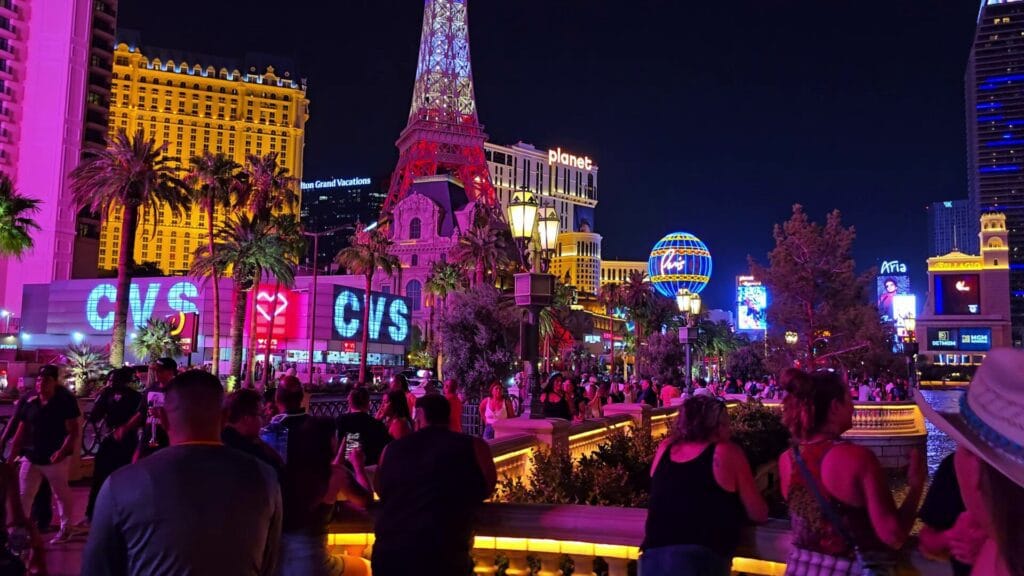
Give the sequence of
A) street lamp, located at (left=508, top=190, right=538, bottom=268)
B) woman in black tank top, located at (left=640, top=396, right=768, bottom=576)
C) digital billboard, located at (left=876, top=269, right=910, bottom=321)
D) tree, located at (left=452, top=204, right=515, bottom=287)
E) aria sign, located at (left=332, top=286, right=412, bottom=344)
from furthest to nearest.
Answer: digital billboard, located at (left=876, top=269, right=910, bottom=321) < aria sign, located at (left=332, top=286, right=412, bottom=344) < tree, located at (left=452, top=204, right=515, bottom=287) < street lamp, located at (left=508, top=190, right=538, bottom=268) < woman in black tank top, located at (left=640, top=396, right=768, bottom=576)

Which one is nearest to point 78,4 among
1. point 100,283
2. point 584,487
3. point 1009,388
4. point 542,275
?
point 100,283

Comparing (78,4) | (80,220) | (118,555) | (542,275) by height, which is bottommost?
(118,555)

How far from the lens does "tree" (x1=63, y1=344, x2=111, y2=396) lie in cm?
3244

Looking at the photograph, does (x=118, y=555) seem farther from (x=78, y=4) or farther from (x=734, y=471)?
(x=78, y=4)

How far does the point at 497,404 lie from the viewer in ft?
46.1

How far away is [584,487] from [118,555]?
6498mm

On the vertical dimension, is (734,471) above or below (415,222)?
below

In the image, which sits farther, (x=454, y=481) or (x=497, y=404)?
(x=497, y=404)

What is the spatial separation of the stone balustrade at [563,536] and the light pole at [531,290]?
324 inches

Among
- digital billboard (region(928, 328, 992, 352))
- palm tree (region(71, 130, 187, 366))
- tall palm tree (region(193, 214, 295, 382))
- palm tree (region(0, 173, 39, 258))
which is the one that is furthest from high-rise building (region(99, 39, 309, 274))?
digital billboard (region(928, 328, 992, 352))

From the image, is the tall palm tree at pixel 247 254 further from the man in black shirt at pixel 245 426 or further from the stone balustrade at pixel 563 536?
the stone balustrade at pixel 563 536

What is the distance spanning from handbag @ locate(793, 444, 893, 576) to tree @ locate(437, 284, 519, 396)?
26.9 m

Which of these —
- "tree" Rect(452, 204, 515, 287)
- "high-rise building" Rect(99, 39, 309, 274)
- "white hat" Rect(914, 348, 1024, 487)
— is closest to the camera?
"white hat" Rect(914, 348, 1024, 487)

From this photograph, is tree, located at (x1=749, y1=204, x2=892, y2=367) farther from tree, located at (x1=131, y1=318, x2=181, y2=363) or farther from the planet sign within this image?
tree, located at (x1=131, y1=318, x2=181, y2=363)
